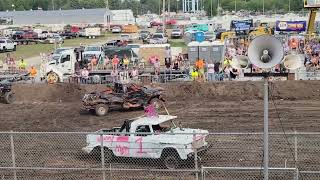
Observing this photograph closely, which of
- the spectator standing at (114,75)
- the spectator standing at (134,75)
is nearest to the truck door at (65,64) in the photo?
the spectator standing at (114,75)

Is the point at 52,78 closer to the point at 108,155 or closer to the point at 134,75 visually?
the point at 134,75

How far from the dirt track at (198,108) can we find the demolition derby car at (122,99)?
0.43m

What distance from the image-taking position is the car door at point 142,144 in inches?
609

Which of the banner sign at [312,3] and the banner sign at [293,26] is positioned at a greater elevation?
the banner sign at [312,3]

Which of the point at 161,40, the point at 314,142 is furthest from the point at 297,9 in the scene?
the point at 314,142

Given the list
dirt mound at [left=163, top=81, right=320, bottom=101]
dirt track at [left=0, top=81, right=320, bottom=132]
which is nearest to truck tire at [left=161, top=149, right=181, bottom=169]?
dirt track at [left=0, top=81, right=320, bottom=132]

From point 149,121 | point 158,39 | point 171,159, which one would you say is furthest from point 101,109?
point 158,39

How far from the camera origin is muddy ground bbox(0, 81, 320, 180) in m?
16.1

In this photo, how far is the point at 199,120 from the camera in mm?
24688

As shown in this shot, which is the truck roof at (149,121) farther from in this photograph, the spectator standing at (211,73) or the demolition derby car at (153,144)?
the spectator standing at (211,73)

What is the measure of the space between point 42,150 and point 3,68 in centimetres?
2566

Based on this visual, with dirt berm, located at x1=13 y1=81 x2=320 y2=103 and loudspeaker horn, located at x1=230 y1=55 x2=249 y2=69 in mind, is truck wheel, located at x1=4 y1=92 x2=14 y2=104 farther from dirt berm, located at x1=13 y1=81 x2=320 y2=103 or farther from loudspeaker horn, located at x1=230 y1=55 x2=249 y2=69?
loudspeaker horn, located at x1=230 y1=55 x2=249 y2=69

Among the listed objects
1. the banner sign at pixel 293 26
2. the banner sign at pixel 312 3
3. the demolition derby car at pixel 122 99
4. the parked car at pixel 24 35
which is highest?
the banner sign at pixel 312 3

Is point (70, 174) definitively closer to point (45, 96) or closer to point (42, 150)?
point (42, 150)
